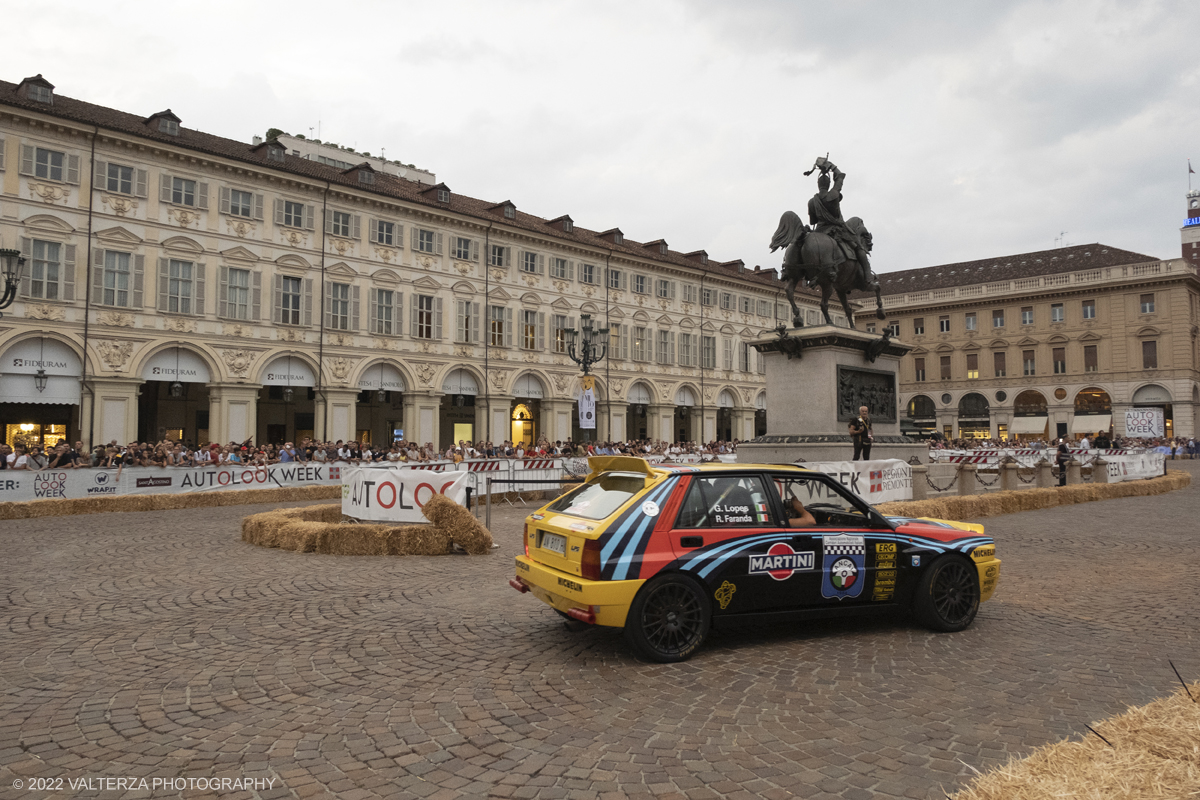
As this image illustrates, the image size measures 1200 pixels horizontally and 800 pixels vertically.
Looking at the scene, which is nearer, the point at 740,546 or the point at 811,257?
the point at 740,546

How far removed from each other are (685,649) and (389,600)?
3750 millimetres

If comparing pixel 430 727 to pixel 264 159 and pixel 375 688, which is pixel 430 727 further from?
pixel 264 159

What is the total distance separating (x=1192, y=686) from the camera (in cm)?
426

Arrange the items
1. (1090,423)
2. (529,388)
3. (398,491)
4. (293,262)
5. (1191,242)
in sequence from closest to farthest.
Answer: (398,491)
(293,262)
(529,388)
(1090,423)
(1191,242)

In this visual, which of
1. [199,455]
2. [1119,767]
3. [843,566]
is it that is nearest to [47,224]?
[199,455]

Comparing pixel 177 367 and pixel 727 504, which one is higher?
pixel 177 367

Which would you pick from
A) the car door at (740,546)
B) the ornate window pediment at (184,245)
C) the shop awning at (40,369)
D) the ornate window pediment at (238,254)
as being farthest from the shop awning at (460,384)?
the car door at (740,546)

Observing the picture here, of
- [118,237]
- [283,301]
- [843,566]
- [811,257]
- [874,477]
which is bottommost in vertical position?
[843,566]

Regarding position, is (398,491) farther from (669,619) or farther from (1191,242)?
(1191,242)

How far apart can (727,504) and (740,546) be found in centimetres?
36

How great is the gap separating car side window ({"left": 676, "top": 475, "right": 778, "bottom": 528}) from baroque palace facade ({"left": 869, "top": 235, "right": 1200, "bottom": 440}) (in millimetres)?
62827

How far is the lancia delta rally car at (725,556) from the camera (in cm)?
564

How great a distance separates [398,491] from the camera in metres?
13.7

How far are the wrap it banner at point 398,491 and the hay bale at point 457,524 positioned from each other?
1.93 m
